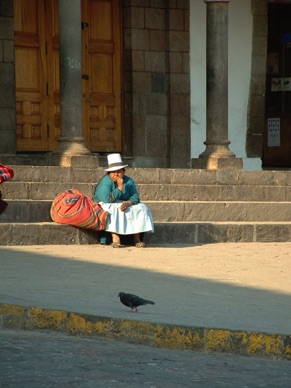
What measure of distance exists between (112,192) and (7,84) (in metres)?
4.24

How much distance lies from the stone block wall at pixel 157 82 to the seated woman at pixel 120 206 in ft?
15.5

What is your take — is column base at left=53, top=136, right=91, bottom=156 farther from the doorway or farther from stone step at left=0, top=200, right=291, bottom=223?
the doorway

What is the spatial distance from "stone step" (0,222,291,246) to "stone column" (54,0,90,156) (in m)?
2.23

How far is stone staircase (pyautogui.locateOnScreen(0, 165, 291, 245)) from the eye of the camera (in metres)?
12.2

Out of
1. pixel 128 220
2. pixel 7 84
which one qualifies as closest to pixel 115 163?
pixel 128 220

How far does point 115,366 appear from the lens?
6.36 metres

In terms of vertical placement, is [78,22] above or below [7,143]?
above

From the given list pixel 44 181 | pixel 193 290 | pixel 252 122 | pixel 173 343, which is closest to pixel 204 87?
pixel 252 122

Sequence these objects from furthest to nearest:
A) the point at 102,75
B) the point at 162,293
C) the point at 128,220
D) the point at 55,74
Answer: the point at 102,75 < the point at 55,74 < the point at 128,220 < the point at 162,293

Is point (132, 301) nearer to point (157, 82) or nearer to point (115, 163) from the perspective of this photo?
point (115, 163)

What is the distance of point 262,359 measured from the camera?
23.5 feet

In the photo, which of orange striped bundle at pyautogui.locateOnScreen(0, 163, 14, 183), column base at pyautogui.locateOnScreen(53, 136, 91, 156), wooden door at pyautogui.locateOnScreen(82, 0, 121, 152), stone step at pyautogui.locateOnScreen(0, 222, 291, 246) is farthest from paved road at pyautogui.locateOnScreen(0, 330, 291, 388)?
wooden door at pyautogui.locateOnScreen(82, 0, 121, 152)

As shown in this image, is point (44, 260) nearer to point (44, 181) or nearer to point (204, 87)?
point (44, 181)

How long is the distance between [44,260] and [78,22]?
474cm
